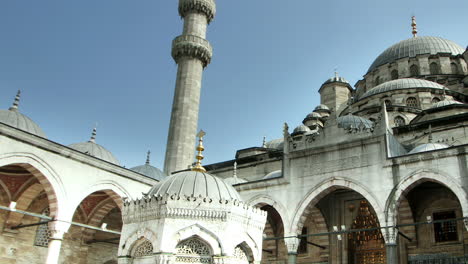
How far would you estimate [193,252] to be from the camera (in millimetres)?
5539

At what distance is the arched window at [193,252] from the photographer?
5461 millimetres

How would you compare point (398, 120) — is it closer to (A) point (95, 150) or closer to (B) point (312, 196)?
(B) point (312, 196)

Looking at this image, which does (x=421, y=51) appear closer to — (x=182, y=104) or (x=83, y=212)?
(x=182, y=104)

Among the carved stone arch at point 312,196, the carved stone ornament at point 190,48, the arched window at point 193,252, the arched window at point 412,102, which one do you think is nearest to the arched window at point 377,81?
the arched window at point 412,102

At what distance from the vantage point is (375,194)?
11.8 metres

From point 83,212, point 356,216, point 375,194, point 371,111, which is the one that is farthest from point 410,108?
point 83,212

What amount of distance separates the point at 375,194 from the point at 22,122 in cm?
1118

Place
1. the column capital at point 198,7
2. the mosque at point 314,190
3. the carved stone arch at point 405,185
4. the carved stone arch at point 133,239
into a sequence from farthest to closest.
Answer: the column capital at point 198,7
the mosque at point 314,190
the carved stone arch at point 405,185
the carved stone arch at point 133,239

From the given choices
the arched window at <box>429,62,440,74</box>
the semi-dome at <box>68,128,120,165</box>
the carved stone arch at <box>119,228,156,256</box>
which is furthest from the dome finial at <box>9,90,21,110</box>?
the arched window at <box>429,62,440,74</box>

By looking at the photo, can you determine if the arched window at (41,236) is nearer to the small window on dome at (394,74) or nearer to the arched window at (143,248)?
the arched window at (143,248)

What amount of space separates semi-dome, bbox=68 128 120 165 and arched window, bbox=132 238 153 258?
11395 mm

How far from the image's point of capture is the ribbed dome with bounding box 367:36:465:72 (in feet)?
80.4

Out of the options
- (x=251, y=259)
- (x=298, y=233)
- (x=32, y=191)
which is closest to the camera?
(x=251, y=259)

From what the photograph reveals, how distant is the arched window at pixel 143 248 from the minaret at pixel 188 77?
46.5 ft
